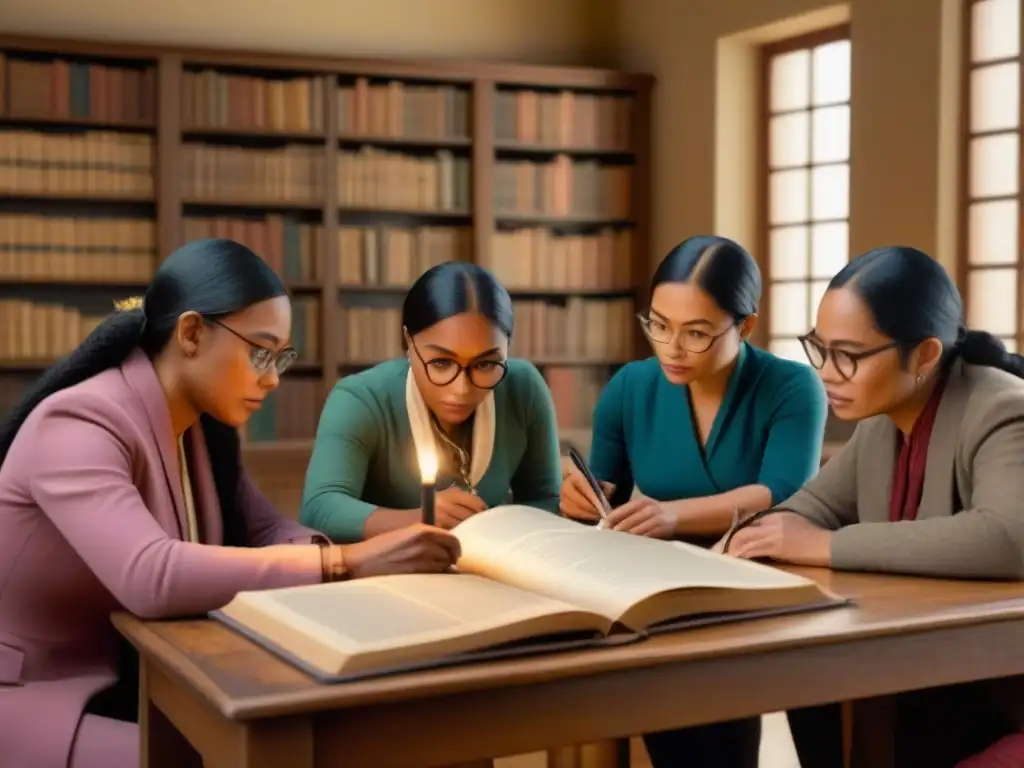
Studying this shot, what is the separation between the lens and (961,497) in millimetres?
1812

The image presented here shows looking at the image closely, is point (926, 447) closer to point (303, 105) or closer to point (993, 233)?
point (993, 233)

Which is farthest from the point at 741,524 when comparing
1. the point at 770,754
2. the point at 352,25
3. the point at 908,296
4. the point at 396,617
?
the point at 352,25

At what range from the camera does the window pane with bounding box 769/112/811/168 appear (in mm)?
5730

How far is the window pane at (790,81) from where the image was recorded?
5703mm

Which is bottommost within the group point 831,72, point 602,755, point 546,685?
point 602,755

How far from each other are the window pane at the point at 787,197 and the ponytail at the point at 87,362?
4422 millimetres

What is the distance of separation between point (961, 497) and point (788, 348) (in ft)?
13.4

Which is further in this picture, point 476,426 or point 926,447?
point 476,426

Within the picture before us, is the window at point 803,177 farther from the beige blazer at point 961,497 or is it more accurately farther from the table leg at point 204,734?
the table leg at point 204,734

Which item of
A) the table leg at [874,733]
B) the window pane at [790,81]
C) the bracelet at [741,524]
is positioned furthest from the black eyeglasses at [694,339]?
the window pane at [790,81]

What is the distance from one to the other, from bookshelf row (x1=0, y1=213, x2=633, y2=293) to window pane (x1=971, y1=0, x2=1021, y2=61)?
204 cm

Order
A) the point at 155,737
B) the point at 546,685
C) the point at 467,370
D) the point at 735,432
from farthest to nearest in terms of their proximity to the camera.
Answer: the point at 735,432
the point at 467,370
the point at 155,737
the point at 546,685

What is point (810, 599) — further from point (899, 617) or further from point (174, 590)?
point (174, 590)

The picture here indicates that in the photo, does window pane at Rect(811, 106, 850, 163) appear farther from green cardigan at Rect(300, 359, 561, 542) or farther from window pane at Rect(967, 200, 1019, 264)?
green cardigan at Rect(300, 359, 561, 542)
